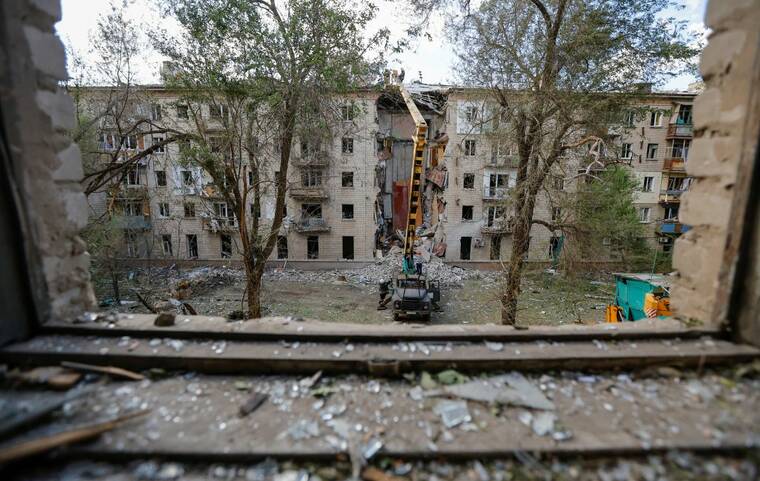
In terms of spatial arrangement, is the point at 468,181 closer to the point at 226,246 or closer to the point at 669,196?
the point at 669,196

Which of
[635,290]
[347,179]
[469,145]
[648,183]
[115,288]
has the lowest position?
[115,288]

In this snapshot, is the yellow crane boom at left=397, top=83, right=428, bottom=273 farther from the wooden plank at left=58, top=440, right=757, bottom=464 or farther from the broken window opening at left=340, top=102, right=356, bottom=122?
the wooden plank at left=58, top=440, right=757, bottom=464

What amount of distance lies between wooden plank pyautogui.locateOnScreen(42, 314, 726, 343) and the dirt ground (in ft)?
29.6

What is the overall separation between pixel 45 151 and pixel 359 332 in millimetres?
2197

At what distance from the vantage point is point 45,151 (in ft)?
5.87

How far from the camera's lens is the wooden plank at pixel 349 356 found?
1.63 metres

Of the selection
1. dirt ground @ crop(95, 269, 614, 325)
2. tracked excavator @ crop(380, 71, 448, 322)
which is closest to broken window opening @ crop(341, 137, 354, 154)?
dirt ground @ crop(95, 269, 614, 325)

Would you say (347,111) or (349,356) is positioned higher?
(347,111)

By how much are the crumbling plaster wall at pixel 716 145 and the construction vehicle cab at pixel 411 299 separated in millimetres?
8288

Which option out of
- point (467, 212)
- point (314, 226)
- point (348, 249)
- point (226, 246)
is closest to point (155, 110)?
point (314, 226)

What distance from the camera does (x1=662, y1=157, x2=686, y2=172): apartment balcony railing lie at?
740 inches

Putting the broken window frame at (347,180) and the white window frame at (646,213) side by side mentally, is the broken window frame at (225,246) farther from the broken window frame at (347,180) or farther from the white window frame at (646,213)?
the white window frame at (646,213)

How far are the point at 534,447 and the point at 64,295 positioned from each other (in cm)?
281

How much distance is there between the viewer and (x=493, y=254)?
19.8 m
